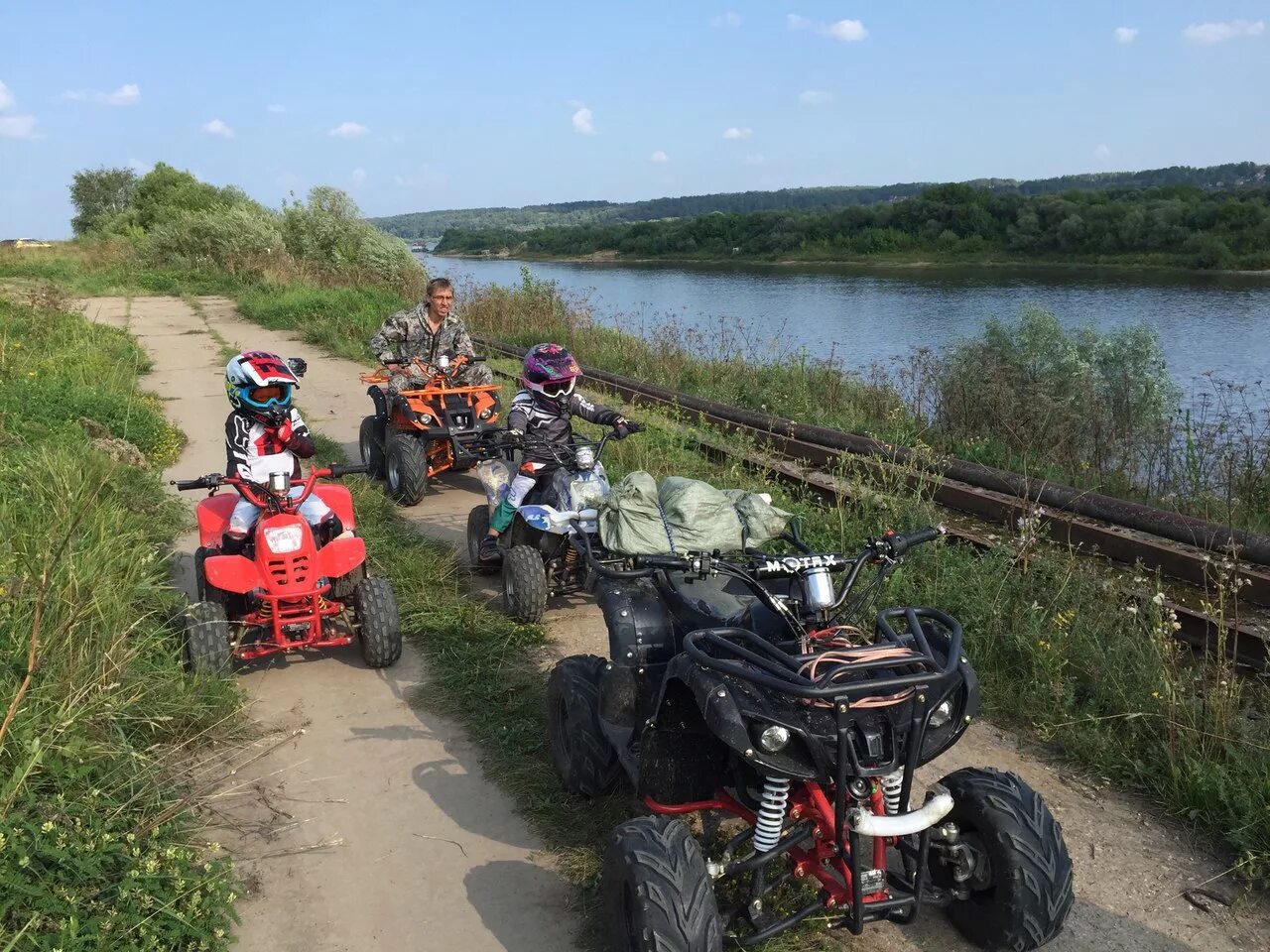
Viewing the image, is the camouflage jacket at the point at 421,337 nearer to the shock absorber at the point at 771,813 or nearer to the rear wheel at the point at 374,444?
the rear wheel at the point at 374,444

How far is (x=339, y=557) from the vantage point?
5.14m

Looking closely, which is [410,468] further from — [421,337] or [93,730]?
[93,730]

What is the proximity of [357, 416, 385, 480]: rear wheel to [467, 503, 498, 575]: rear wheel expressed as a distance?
2.48 m

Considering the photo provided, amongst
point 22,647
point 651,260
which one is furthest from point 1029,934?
point 651,260

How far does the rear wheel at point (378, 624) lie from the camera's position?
5.12 m

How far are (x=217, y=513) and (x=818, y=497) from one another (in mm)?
4367

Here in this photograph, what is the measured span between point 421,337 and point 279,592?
4.53 metres

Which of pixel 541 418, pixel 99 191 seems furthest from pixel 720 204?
pixel 541 418

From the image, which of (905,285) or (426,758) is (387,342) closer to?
(426,758)

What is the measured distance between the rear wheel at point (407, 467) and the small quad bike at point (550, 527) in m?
1.82

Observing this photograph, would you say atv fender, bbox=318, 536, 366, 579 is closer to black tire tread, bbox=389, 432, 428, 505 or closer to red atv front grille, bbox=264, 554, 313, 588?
red atv front grille, bbox=264, 554, 313, 588

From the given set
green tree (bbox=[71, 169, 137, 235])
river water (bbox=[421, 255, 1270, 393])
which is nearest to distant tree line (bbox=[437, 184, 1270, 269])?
river water (bbox=[421, 255, 1270, 393])

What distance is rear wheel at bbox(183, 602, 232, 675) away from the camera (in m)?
4.72

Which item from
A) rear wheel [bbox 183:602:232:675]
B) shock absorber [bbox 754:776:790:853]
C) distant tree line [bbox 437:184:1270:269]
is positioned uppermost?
distant tree line [bbox 437:184:1270:269]
